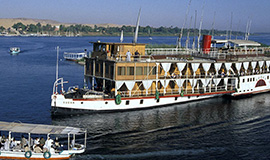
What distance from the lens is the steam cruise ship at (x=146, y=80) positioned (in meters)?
42.7

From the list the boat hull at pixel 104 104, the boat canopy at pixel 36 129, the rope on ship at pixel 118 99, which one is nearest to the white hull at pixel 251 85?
the boat hull at pixel 104 104

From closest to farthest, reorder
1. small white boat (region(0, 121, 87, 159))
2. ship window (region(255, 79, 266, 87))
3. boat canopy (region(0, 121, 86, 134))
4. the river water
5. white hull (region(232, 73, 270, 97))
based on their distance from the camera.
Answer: small white boat (region(0, 121, 87, 159))
boat canopy (region(0, 121, 86, 134))
the river water
white hull (region(232, 73, 270, 97))
ship window (region(255, 79, 266, 87))

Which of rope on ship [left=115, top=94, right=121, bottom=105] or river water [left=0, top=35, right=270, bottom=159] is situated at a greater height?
rope on ship [left=115, top=94, right=121, bottom=105]

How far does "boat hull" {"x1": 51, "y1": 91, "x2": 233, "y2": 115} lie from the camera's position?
40.8m

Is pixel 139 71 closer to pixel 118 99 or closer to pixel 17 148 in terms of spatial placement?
pixel 118 99

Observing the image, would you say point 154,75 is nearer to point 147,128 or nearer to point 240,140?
point 147,128

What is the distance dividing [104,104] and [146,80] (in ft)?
23.0

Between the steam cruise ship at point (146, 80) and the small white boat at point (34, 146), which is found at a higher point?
the steam cruise ship at point (146, 80)

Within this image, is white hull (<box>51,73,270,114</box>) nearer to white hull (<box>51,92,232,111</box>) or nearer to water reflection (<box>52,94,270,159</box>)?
white hull (<box>51,92,232,111</box>)

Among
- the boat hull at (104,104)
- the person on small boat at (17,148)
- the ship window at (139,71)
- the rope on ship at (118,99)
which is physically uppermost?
the ship window at (139,71)

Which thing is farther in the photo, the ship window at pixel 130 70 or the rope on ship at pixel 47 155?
the ship window at pixel 130 70

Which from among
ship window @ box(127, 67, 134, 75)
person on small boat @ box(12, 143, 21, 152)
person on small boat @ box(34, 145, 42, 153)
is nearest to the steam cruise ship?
ship window @ box(127, 67, 134, 75)

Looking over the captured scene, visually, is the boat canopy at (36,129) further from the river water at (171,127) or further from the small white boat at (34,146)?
the river water at (171,127)

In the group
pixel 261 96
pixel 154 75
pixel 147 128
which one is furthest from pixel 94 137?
pixel 261 96
